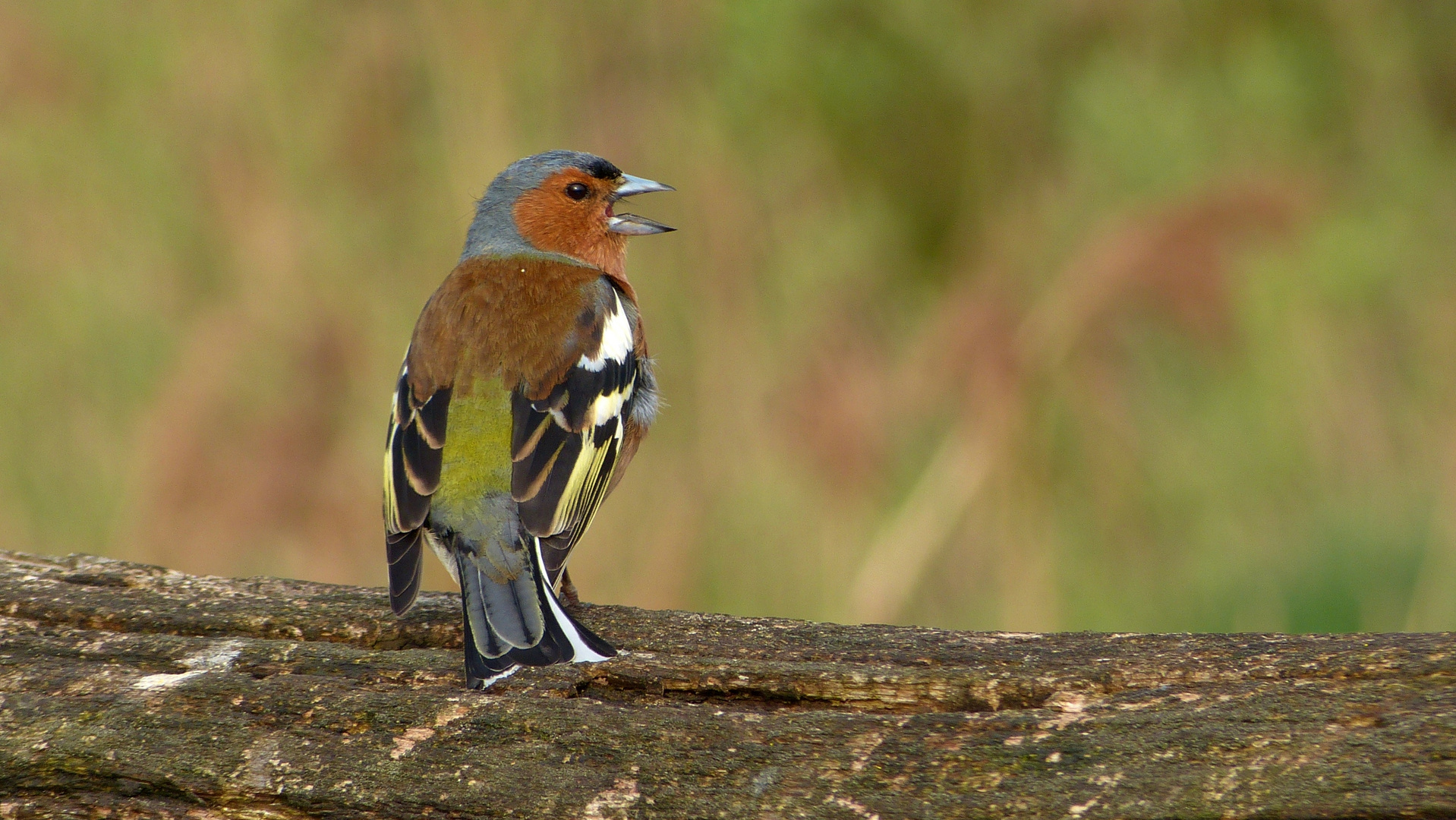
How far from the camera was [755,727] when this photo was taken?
91.9 inches


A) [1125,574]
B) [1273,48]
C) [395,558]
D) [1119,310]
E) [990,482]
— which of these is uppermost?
[1273,48]

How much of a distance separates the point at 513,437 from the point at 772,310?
2250mm

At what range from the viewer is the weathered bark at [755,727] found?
6.81 ft

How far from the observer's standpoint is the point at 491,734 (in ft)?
7.80

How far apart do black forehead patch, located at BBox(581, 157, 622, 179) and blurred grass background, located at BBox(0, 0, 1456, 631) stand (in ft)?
3.01

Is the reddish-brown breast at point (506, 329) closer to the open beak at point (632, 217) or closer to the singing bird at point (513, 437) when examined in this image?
the singing bird at point (513, 437)

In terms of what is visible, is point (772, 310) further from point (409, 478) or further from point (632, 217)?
point (409, 478)

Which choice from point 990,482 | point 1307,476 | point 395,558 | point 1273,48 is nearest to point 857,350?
point 990,482

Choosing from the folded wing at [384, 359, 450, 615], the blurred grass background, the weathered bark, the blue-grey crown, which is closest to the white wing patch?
the folded wing at [384, 359, 450, 615]

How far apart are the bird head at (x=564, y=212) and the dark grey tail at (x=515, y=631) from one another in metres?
1.79

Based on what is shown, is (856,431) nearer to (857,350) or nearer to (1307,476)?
(857,350)

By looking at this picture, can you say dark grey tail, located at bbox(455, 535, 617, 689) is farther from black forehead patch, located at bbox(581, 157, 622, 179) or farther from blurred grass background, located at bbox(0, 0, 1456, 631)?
blurred grass background, located at bbox(0, 0, 1456, 631)

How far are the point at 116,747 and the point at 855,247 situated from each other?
3788 mm

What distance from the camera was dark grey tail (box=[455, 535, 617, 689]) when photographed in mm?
2660
